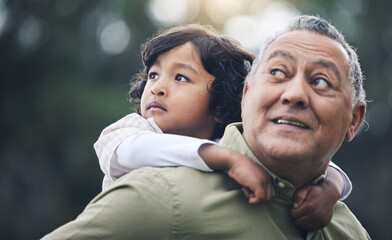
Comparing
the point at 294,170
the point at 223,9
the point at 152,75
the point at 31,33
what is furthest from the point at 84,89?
the point at 294,170

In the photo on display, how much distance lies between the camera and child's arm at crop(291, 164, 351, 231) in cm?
242

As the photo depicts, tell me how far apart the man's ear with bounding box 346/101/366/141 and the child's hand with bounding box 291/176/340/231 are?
36 centimetres

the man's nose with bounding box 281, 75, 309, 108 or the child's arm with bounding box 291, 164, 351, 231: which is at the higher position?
the man's nose with bounding box 281, 75, 309, 108

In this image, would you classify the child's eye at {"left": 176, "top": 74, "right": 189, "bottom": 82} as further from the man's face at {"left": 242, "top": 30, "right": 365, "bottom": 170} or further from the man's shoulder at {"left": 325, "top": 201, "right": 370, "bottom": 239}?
the man's shoulder at {"left": 325, "top": 201, "right": 370, "bottom": 239}

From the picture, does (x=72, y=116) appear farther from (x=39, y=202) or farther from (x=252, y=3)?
(x=252, y=3)

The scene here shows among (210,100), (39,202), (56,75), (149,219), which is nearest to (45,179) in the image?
(39,202)

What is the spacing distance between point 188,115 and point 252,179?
1.02m

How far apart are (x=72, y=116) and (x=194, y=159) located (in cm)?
1402

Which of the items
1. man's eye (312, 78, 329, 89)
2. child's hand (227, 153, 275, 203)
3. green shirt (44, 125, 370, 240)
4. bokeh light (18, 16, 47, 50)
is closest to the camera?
green shirt (44, 125, 370, 240)

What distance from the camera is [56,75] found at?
663 inches

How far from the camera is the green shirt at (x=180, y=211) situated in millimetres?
2051

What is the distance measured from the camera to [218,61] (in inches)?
132

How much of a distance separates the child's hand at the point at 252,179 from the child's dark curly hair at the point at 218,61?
3.16ft

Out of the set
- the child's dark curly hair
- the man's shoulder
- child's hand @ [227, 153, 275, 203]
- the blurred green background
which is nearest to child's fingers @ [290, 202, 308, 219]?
child's hand @ [227, 153, 275, 203]
